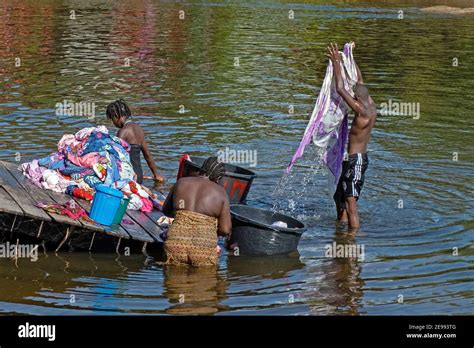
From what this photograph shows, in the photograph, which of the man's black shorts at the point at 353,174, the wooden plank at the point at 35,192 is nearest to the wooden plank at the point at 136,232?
the wooden plank at the point at 35,192

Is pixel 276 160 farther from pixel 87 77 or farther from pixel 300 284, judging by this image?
pixel 87 77

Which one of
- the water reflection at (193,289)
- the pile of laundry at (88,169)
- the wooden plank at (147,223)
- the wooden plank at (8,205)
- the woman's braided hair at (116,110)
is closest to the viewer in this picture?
the water reflection at (193,289)

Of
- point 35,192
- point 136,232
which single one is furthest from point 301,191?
point 35,192

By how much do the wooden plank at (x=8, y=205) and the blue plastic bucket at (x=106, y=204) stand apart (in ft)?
2.65

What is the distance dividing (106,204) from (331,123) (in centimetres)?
314

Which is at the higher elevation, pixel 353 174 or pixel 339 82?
pixel 339 82

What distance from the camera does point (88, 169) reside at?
11047 mm

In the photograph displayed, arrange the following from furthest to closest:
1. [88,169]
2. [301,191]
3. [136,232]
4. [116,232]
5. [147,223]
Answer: [301,191], [88,169], [147,223], [136,232], [116,232]

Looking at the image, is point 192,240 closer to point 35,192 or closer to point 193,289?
point 193,289

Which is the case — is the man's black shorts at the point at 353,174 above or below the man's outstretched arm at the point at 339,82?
below

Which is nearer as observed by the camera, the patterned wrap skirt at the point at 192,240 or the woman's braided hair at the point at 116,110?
the patterned wrap skirt at the point at 192,240

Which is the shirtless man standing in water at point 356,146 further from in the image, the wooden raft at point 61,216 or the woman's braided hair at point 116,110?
the woman's braided hair at point 116,110

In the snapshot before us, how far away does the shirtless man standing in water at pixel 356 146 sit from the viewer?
36.8 ft
